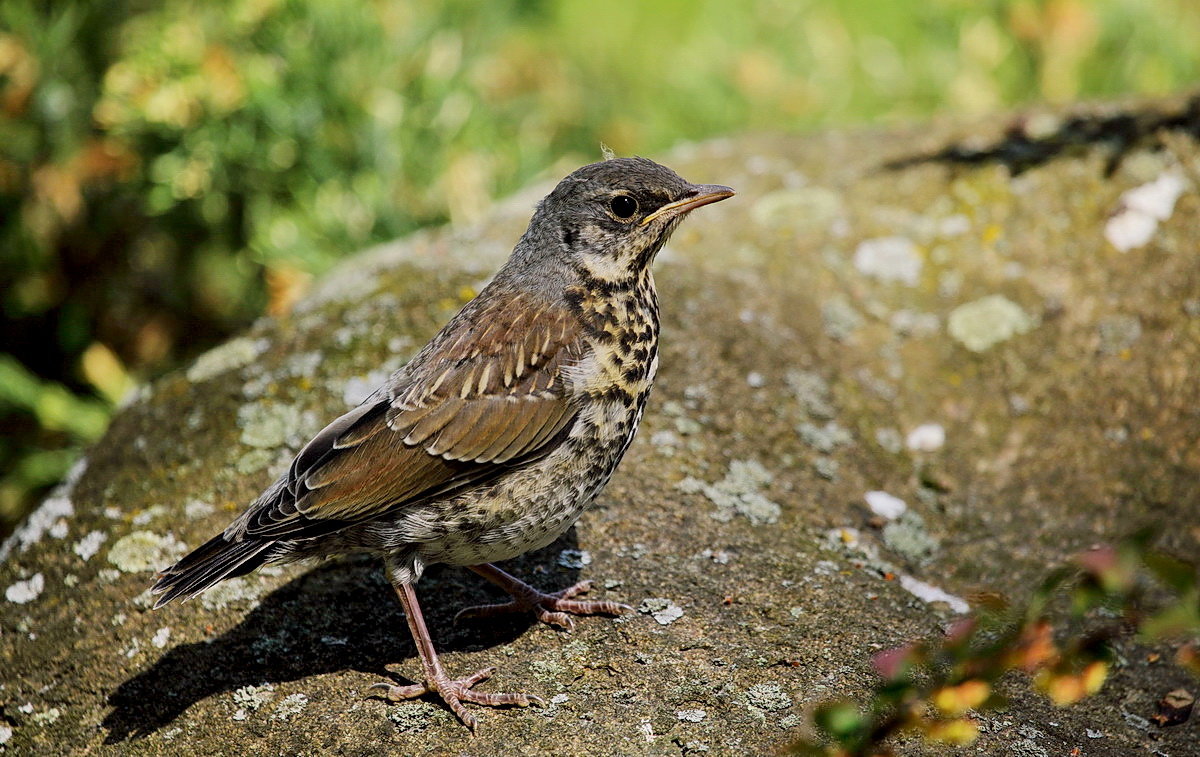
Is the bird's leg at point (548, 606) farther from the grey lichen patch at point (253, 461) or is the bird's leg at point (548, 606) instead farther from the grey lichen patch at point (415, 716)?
the grey lichen patch at point (253, 461)

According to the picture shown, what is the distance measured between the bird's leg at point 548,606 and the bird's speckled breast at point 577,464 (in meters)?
0.21

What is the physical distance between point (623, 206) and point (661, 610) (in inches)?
52.6

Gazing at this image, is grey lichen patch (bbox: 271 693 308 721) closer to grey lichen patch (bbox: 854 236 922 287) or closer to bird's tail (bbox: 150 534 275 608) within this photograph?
bird's tail (bbox: 150 534 275 608)

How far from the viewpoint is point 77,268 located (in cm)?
613

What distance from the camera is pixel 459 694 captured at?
9.69 ft

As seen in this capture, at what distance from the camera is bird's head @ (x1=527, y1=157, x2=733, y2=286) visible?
138 inches

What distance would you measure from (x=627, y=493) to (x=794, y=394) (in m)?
0.84

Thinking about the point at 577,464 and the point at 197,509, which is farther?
the point at 197,509

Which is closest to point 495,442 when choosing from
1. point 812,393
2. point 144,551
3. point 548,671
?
point 548,671

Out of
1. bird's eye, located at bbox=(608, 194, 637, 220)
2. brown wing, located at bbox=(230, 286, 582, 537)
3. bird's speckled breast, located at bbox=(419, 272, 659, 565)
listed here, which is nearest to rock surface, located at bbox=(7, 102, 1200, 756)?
bird's speckled breast, located at bbox=(419, 272, 659, 565)

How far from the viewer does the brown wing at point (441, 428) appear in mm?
3113

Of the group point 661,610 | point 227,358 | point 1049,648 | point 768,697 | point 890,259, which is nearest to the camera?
point 1049,648

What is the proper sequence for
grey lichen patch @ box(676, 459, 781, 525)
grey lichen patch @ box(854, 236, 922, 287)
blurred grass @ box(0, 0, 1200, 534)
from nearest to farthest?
grey lichen patch @ box(676, 459, 781, 525)
grey lichen patch @ box(854, 236, 922, 287)
blurred grass @ box(0, 0, 1200, 534)

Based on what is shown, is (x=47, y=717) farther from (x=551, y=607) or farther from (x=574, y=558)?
(x=574, y=558)
